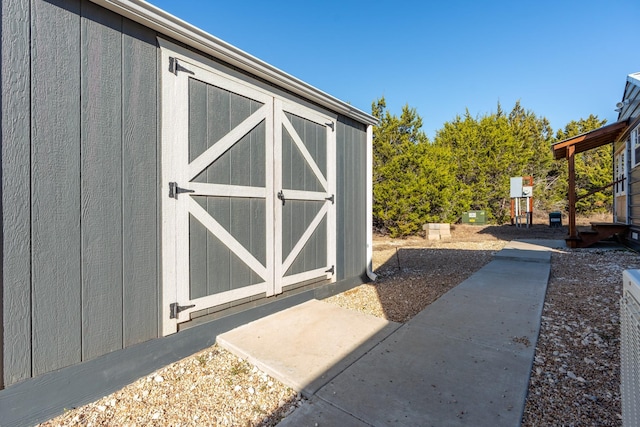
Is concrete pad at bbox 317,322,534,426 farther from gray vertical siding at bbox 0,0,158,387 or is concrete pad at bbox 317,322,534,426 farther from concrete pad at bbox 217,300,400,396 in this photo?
gray vertical siding at bbox 0,0,158,387

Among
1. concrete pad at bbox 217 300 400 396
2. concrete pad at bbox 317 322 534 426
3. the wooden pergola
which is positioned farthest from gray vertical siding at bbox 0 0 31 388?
the wooden pergola

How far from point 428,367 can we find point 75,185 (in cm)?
259

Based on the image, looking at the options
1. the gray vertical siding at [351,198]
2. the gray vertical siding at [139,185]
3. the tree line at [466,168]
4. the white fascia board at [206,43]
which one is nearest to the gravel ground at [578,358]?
the gray vertical siding at [351,198]

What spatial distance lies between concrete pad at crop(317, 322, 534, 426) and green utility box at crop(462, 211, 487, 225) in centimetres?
1336

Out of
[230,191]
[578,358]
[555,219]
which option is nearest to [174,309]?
[230,191]

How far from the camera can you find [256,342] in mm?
2469

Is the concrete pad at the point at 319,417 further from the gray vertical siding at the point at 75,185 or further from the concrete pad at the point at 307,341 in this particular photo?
the gray vertical siding at the point at 75,185

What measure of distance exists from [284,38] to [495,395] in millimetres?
8869

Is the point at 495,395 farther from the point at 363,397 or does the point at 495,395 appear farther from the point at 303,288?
the point at 303,288

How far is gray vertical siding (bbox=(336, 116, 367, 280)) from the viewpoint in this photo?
13.3 feet

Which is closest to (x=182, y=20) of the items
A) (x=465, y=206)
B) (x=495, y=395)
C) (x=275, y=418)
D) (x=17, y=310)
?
(x=17, y=310)

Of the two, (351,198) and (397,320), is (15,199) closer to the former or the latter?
(397,320)

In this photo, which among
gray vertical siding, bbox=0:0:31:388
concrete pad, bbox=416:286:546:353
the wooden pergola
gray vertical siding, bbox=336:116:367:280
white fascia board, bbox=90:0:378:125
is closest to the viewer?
gray vertical siding, bbox=0:0:31:388

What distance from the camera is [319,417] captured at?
1.65 meters
